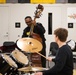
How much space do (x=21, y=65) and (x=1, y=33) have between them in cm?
441

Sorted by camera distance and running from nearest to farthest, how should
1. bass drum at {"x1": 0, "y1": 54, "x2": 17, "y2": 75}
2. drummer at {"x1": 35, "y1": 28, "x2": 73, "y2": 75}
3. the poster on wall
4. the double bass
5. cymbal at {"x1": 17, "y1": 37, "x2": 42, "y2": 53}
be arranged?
drummer at {"x1": 35, "y1": 28, "x2": 73, "y2": 75} → bass drum at {"x1": 0, "y1": 54, "x2": 17, "y2": 75} → cymbal at {"x1": 17, "y1": 37, "x2": 42, "y2": 53} → the double bass → the poster on wall

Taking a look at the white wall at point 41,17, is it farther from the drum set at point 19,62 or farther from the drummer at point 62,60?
the drummer at point 62,60

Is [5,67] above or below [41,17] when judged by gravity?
below

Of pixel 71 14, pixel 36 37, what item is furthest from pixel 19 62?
pixel 71 14

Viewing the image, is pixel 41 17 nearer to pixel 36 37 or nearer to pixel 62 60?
pixel 36 37

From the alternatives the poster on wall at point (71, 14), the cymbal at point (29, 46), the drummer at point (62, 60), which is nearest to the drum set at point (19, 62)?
the cymbal at point (29, 46)

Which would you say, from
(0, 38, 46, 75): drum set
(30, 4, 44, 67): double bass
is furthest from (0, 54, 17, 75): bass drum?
(30, 4, 44, 67): double bass

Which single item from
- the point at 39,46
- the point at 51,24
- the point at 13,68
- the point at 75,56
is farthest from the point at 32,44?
the point at 51,24

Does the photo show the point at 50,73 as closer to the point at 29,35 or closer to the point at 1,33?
the point at 29,35

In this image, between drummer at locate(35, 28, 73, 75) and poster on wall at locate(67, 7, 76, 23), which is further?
poster on wall at locate(67, 7, 76, 23)

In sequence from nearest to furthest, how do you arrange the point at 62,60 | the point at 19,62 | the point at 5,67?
the point at 62,60
the point at 5,67
the point at 19,62

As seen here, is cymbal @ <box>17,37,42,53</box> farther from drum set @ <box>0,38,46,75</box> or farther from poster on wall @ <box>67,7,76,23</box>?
poster on wall @ <box>67,7,76,23</box>

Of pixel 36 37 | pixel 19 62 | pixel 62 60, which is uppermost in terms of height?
pixel 36 37

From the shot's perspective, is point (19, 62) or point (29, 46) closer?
point (19, 62)
